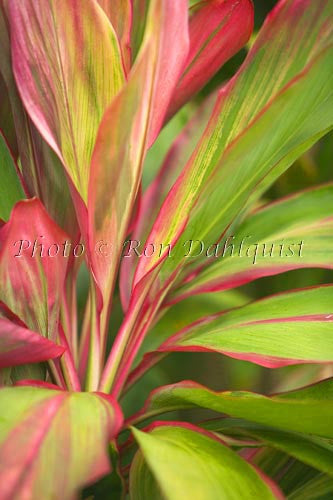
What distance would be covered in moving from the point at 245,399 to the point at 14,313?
0.18 meters

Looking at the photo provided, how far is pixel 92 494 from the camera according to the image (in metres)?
0.49

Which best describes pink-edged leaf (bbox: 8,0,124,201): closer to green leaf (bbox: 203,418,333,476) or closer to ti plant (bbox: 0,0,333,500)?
ti plant (bbox: 0,0,333,500)

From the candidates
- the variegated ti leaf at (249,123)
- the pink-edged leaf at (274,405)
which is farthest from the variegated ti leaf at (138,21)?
→ the pink-edged leaf at (274,405)

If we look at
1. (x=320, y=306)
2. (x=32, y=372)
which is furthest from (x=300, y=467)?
(x=32, y=372)

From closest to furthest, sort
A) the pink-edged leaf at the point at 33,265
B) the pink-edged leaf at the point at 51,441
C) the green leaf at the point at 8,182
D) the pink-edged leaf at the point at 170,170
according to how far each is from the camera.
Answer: the pink-edged leaf at the point at 51,441 → the pink-edged leaf at the point at 33,265 → the green leaf at the point at 8,182 → the pink-edged leaf at the point at 170,170

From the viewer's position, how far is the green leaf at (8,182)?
1.80ft

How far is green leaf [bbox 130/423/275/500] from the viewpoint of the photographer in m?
0.34

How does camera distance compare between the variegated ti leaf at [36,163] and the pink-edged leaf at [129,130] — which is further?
the variegated ti leaf at [36,163]

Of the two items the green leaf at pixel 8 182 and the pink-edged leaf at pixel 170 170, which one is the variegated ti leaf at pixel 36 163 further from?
the pink-edged leaf at pixel 170 170

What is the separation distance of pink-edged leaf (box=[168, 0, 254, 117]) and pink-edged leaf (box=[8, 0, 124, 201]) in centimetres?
11

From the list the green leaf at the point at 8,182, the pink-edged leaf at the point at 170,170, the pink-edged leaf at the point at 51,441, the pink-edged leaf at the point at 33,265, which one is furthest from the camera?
the pink-edged leaf at the point at 170,170

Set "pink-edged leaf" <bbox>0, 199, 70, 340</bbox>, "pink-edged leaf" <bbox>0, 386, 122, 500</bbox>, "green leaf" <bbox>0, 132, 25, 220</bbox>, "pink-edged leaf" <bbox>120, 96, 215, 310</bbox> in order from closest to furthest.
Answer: "pink-edged leaf" <bbox>0, 386, 122, 500</bbox> < "pink-edged leaf" <bbox>0, 199, 70, 340</bbox> < "green leaf" <bbox>0, 132, 25, 220</bbox> < "pink-edged leaf" <bbox>120, 96, 215, 310</bbox>

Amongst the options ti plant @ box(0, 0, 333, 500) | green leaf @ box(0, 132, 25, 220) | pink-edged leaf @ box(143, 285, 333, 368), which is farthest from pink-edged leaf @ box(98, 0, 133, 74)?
pink-edged leaf @ box(143, 285, 333, 368)

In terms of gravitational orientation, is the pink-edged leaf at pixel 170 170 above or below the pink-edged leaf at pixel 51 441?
above
